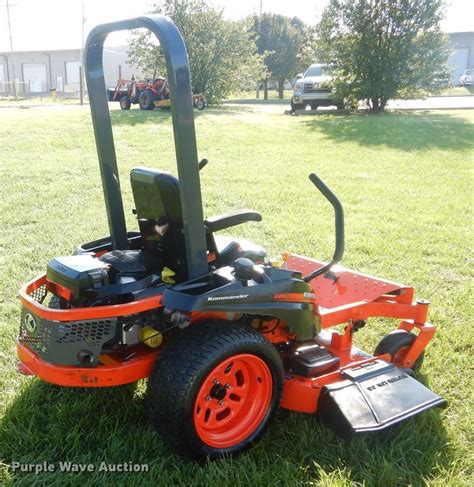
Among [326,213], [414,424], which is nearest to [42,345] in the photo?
[414,424]

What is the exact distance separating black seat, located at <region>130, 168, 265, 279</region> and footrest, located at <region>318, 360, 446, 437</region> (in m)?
0.78

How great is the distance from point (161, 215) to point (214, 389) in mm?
837

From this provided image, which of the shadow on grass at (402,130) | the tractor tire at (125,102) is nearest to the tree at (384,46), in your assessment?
the shadow on grass at (402,130)

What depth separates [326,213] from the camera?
21.5 feet

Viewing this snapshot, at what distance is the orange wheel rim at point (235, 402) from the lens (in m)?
2.41

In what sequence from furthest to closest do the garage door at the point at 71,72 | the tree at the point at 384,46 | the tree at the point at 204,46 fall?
1. the garage door at the point at 71,72
2. the tree at the point at 204,46
3. the tree at the point at 384,46

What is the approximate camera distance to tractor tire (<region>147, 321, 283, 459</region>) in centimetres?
222

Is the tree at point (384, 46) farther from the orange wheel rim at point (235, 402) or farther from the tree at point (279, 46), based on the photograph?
the tree at point (279, 46)

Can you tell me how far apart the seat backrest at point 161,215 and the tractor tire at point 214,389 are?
389 millimetres

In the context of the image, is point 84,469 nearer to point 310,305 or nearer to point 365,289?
point 310,305

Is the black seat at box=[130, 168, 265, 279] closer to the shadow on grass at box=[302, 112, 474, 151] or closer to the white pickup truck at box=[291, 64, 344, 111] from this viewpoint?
the shadow on grass at box=[302, 112, 474, 151]

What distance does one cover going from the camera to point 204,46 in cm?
2016

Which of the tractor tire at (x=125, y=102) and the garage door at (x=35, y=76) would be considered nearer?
the tractor tire at (x=125, y=102)

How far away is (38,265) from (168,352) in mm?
2776
